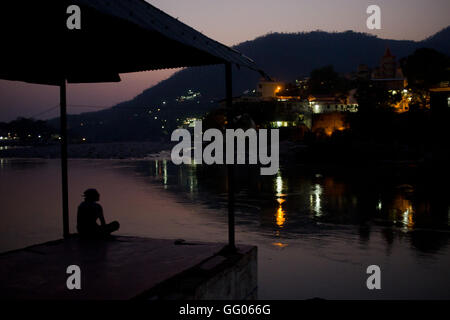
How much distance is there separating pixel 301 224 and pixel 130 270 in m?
10.6

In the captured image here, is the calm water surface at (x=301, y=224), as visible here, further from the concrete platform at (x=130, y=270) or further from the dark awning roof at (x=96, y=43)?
the dark awning roof at (x=96, y=43)

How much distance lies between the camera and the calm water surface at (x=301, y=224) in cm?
1002

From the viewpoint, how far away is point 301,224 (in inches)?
616

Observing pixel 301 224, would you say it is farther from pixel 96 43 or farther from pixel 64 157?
pixel 96 43

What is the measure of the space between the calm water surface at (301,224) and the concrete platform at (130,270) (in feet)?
9.76

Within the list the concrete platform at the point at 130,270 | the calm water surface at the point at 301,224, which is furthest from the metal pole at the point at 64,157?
the calm water surface at the point at 301,224

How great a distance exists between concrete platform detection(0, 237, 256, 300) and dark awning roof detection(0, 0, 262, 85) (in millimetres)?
3383

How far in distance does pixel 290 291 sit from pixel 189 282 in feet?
15.5

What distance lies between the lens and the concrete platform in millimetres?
5223

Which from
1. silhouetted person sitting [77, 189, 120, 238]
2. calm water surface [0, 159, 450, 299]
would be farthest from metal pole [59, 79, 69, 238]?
calm water surface [0, 159, 450, 299]

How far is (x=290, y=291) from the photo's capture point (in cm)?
942

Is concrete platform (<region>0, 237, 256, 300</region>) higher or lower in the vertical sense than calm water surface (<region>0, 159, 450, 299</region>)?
higher

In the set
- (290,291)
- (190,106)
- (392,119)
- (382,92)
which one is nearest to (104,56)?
(290,291)

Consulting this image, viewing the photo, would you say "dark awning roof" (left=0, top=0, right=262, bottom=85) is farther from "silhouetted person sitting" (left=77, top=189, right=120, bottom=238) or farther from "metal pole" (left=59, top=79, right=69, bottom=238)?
"silhouetted person sitting" (left=77, top=189, right=120, bottom=238)
